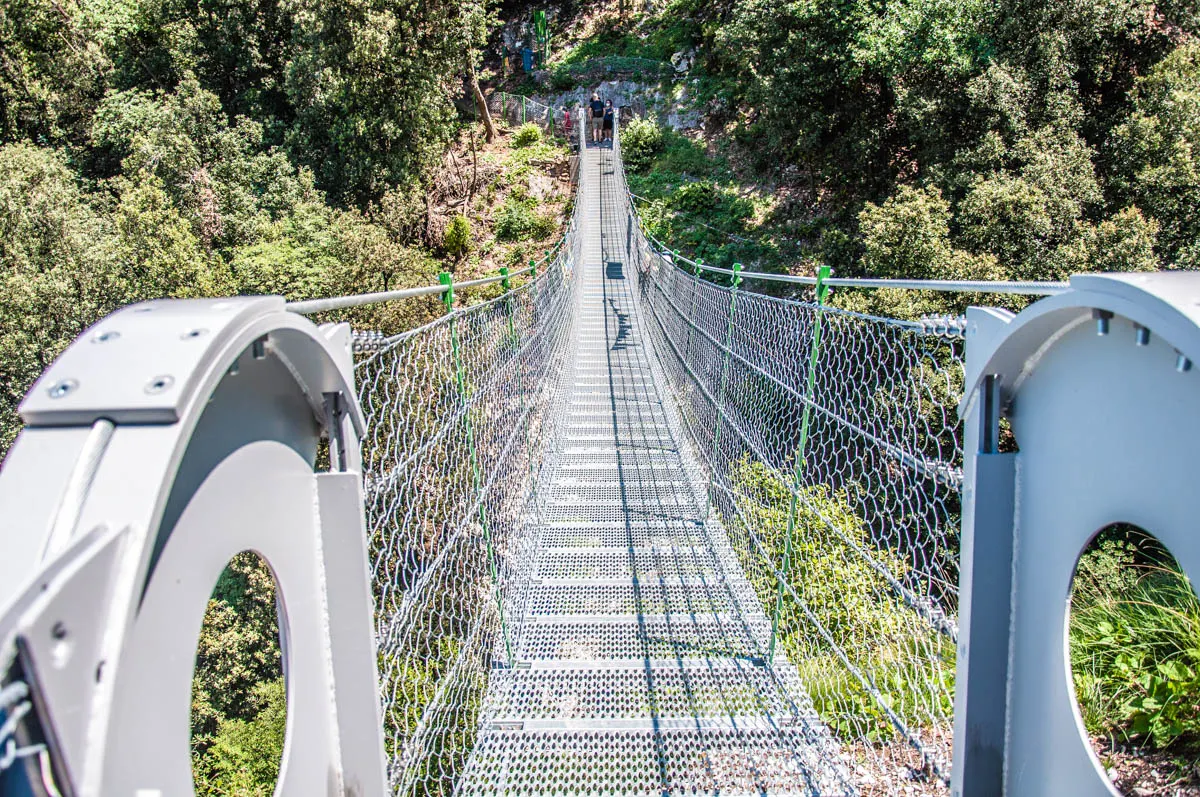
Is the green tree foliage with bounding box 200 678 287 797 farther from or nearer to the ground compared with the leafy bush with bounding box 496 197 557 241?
nearer to the ground

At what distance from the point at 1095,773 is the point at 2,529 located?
39.4 inches

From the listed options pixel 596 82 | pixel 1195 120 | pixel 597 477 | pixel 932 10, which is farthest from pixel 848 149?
pixel 597 477

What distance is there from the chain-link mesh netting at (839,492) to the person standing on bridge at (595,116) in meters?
12.7

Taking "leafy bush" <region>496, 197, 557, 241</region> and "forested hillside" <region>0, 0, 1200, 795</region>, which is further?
"leafy bush" <region>496, 197, 557, 241</region>

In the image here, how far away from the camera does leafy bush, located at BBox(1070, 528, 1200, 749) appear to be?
1.78m

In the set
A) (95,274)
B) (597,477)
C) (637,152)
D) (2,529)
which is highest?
(637,152)

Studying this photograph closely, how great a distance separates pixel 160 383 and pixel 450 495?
2.32 metres

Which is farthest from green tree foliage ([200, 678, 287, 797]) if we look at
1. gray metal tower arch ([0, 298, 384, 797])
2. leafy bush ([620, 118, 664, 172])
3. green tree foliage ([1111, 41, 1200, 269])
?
leafy bush ([620, 118, 664, 172])

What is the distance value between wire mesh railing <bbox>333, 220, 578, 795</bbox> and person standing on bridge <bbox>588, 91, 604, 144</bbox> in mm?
13675

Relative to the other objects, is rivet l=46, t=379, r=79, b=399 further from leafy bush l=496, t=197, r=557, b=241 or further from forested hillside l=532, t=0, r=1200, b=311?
leafy bush l=496, t=197, r=557, b=241

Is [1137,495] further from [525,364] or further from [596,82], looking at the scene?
[596,82]

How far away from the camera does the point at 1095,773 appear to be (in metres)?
0.71

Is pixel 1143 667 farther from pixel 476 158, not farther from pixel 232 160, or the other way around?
pixel 476 158

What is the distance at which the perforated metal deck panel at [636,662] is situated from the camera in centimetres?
175
